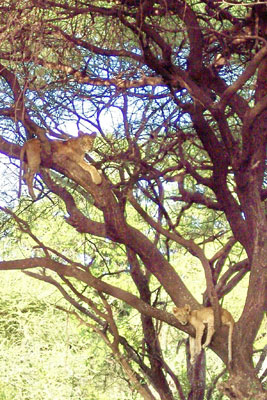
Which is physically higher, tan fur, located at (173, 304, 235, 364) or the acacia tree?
the acacia tree

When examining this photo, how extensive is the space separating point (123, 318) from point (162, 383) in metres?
3.60

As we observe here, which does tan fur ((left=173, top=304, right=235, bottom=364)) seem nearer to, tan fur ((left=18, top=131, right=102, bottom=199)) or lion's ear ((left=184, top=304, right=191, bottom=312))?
lion's ear ((left=184, top=304, right=191, bottom=312))

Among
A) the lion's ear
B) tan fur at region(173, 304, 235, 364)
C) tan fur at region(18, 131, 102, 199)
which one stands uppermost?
tan fur at region(18, 131, 102, 199)

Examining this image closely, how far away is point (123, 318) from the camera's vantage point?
9.02m

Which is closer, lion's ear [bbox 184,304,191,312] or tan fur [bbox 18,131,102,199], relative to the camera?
tan fur [bbox 18,131,102,199]

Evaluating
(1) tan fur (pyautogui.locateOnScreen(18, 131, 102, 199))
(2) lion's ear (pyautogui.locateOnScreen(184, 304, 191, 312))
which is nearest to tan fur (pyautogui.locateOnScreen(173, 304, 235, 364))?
(2) lion's ear (pyautogui.locateOnScreen(184, 304, 191, 312))

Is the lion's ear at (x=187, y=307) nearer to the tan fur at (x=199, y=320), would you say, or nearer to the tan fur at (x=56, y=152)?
the tan fur at (x=199, y=320)

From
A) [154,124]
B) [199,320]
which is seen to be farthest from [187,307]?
[154,124]

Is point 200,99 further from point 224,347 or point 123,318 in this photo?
point 123,318

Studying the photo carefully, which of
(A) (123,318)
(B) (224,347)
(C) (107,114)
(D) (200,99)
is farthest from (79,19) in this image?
(A) (123,318)

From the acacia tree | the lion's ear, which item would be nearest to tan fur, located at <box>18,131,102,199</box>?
the acacia tree

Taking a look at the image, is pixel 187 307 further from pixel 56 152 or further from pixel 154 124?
pixel 154 124

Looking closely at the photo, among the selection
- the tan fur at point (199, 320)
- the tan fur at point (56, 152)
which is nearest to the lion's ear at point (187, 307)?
the tan fur at point (199, 320)

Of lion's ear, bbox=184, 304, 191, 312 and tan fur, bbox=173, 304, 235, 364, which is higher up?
lion's ear, bbox=184, 304, 191, 312
